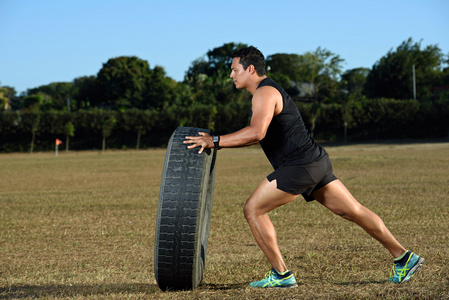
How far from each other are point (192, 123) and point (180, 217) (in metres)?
48.7

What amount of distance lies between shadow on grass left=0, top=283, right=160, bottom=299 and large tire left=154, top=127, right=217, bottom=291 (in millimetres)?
377

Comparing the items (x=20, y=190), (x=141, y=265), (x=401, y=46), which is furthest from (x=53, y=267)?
(x=401, y=46)

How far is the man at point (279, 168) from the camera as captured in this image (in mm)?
4406

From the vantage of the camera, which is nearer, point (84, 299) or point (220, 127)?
point (84, 299)

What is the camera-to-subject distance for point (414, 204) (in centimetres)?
1097

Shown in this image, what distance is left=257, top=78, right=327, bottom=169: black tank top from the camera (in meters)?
4.48

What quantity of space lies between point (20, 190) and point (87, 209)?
5728 mm

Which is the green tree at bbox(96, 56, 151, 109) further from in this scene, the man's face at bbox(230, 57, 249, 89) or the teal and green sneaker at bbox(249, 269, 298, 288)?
the teal and green sneaker at bbox(249, 269, 298, 288)

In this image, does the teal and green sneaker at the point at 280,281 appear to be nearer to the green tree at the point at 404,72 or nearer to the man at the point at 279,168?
the man at the point at 279,168

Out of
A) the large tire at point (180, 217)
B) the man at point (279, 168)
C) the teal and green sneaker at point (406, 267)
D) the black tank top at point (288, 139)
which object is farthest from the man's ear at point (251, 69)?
the teal and green sneaker at point (406, 267)

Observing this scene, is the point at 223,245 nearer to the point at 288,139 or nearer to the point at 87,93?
the point at 288,139

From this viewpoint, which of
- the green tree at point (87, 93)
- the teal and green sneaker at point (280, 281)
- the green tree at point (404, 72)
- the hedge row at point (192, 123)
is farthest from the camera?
the green tree at point (87, 93)

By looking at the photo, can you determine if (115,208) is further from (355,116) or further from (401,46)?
(401,46)

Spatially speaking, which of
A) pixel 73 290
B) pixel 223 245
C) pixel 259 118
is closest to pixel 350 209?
pixel 259 118
